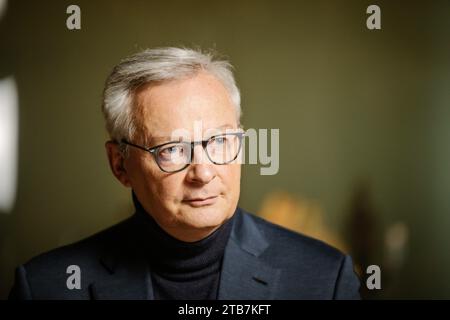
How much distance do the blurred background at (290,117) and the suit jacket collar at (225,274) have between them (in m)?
0.20

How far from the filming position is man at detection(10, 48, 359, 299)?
137 cm

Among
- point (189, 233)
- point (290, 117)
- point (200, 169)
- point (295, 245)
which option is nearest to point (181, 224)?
point (189, 233)

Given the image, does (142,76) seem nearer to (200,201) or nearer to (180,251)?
(200,201)

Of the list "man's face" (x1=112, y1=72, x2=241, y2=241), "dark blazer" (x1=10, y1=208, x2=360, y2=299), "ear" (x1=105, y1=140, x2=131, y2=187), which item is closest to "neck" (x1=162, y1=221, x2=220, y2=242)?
"man's face" (x1=112, y1=72, x2=241, y2=241)

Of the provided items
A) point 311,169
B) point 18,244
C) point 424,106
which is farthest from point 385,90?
point 18,244

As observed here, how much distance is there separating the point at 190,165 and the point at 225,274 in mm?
359

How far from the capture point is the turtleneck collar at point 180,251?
1.44 m

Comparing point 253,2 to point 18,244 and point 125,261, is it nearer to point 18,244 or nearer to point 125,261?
point 125,261

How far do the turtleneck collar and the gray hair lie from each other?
0.80 ft

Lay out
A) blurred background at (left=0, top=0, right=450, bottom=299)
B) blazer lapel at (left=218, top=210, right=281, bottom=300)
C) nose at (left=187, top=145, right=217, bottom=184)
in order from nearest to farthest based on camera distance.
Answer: nose at (left=187, top=145, right=217, bottom=184) → blazer lapel at (left=218, top=210, right=281, bottom=300) → blurred background at (left=0, top=0, right=450, bottom=299)

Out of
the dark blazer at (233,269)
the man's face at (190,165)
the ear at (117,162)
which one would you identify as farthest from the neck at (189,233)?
the ear at (117,162)

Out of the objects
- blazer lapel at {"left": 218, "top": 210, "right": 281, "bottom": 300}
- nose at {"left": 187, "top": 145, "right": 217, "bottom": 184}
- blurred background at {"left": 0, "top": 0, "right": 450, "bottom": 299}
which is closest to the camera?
nose at {"left": 187, "top": 145, "right": 217, "bottom": 184}

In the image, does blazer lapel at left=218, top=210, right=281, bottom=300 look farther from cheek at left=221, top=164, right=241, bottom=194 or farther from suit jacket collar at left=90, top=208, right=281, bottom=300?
cheek at left=221, top=164, right=241, bottom=194

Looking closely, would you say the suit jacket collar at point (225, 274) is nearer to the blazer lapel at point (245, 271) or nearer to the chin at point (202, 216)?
the blazer lapel at point (245, 271)
